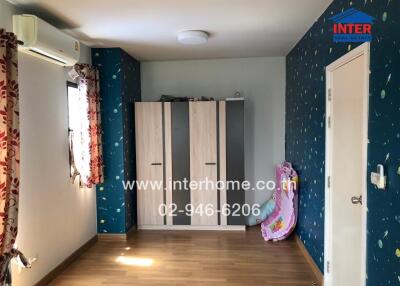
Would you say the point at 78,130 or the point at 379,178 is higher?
the point at 78,130

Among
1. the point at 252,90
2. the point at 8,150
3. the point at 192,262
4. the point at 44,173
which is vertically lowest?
the point at 192,262

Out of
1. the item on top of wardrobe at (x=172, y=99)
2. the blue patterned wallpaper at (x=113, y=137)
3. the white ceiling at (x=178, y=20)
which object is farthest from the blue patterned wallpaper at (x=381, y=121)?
the blue patterned wallpaper at (x=113, y=137)

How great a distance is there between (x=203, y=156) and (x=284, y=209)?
1265 millimetres

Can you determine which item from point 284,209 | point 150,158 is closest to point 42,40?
point 150,158

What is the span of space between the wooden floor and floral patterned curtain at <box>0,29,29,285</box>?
1018mm

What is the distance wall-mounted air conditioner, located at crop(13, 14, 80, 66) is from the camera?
2.34 m

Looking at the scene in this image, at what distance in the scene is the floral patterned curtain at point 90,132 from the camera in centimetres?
344

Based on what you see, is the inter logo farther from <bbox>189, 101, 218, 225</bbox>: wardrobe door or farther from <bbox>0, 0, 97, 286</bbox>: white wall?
<bbox>0, 0, 97, 286</bbox>: white wall

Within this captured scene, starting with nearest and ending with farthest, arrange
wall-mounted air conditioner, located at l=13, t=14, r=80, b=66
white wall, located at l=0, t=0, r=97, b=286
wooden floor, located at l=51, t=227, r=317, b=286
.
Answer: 1. wall-mounted air conditioner, located at l=13, t=14, r=80, b=66
2. white wall, located at l=0, t=0, r=97, b=286
3. wooden floor, located at l=51, t=227, r=317, b=286

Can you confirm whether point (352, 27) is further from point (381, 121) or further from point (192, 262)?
point (192, 262)

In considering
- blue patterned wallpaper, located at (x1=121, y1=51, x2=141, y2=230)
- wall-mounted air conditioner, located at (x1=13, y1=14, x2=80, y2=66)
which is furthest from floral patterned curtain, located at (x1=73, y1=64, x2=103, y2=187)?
wall-mounted air conditioner, located at (x1=13, y1=14, x2=80, y2=66)

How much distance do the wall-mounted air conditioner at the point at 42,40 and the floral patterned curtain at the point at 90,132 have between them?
0.55 m

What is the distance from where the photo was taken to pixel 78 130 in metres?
3.45

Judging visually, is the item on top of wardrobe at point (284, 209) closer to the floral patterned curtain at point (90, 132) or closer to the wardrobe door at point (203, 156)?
the wardrobe door at point (203, 156)
